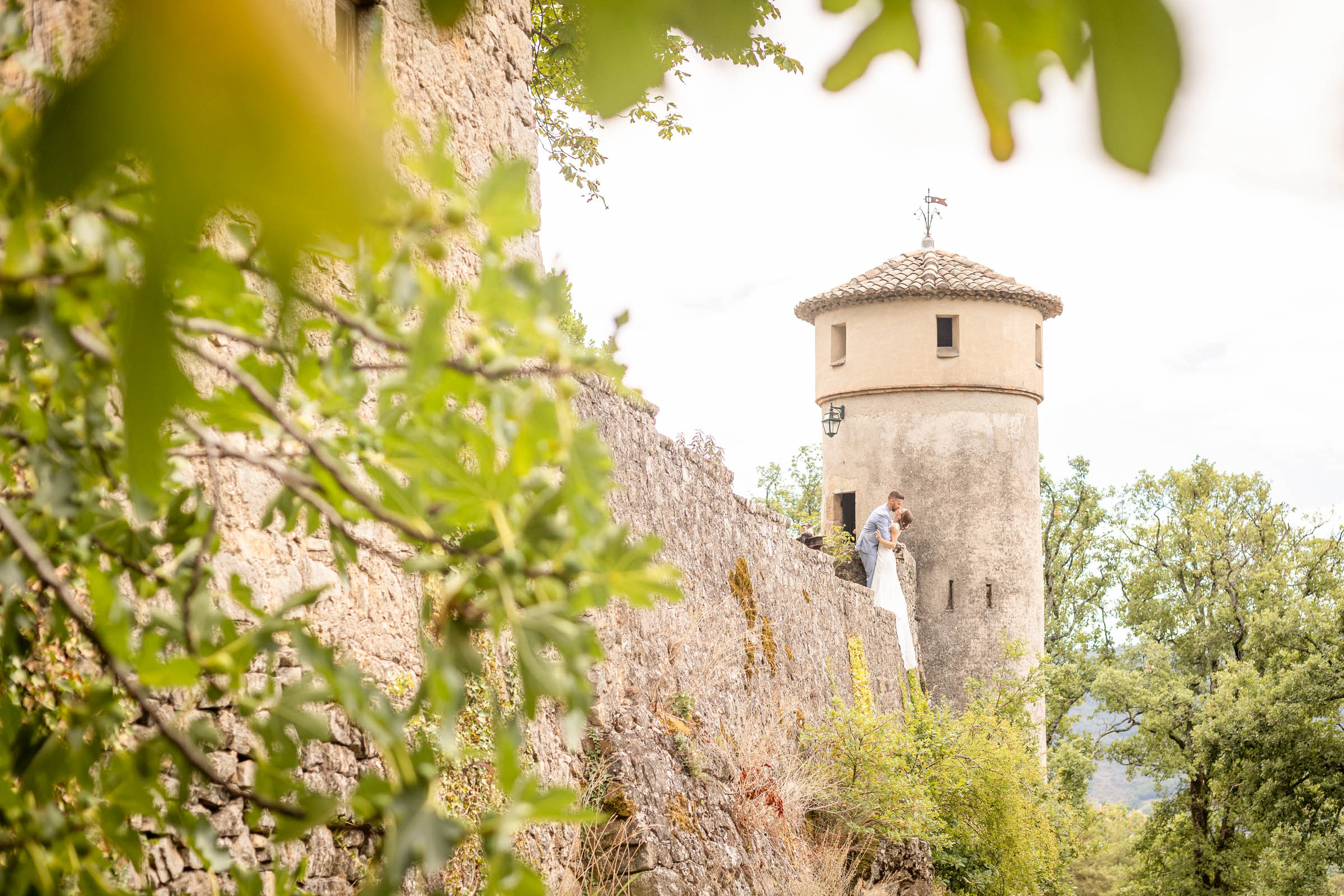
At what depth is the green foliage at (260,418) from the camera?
0.58 meters

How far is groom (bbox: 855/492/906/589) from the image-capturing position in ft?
49.9

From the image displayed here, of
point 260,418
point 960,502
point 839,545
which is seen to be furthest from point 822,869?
point 960,502

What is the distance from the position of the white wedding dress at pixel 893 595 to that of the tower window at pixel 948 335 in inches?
185

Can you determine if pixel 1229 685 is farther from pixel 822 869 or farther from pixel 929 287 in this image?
pixel 822 869

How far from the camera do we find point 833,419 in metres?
19.2

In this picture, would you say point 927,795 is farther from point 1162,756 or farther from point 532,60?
point 1162,756

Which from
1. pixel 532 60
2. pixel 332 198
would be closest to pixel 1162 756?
pixel 532 60

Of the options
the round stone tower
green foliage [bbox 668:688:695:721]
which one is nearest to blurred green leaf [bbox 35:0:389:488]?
green foliage [bbox 668:688:695:721]

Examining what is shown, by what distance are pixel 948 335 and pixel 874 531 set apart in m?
5.50

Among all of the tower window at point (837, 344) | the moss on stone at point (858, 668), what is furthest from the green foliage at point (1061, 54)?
the tower window at point (837, 344)

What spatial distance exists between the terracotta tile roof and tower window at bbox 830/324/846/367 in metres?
0.41

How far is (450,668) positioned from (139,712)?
2.13 meters

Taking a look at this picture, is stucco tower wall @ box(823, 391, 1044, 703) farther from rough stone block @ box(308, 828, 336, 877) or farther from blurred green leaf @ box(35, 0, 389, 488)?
blurred green leaf @ box(35, 0, 389, 488)

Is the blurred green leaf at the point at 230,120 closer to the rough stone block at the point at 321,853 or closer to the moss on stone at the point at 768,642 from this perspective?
the rough stone block at the point at 321,853
